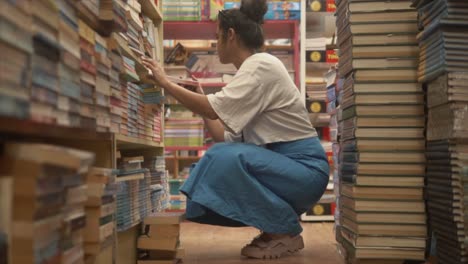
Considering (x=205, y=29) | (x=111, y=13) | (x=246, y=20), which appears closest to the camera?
(x=111, y=13)

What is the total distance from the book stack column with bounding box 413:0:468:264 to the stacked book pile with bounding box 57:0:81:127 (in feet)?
4.17

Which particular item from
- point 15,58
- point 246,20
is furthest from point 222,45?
point 15,58

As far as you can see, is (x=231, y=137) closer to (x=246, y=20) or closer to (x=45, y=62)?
(x=246, y=20)

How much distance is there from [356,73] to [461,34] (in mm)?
432

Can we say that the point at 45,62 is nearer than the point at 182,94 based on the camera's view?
Yes

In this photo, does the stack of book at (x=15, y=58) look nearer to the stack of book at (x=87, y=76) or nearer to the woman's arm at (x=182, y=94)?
the stack of book at (x=87, y=76)

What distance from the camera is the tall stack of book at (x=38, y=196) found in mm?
742

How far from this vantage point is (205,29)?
4309mm

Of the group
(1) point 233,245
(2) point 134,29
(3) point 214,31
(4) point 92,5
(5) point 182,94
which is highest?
(3) point 214,31

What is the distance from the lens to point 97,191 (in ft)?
3.78

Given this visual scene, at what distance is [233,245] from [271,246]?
401mm

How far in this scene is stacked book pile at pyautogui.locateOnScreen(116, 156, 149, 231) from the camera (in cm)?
180

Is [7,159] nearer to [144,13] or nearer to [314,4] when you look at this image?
[144,13]

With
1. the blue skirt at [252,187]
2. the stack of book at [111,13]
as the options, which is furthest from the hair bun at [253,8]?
the stack of book at [111,13]
